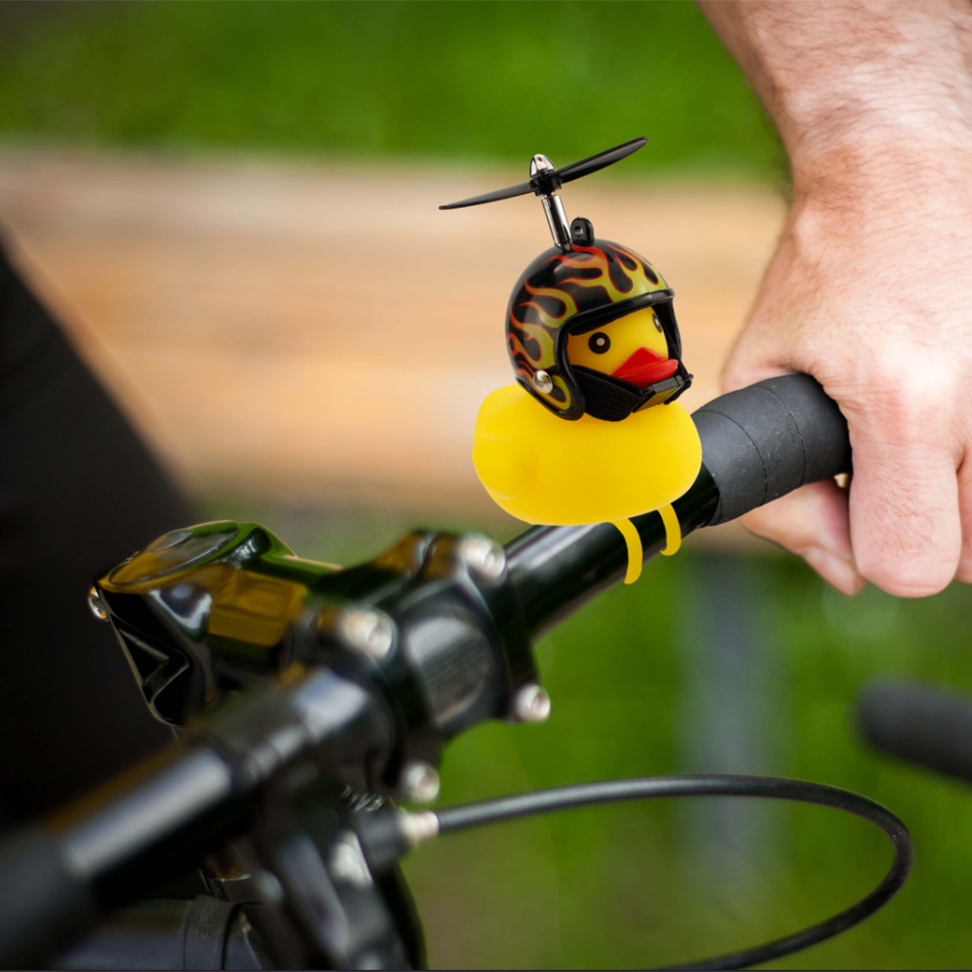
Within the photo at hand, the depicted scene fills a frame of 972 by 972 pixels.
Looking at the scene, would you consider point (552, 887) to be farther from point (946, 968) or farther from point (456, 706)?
point (456, 706)

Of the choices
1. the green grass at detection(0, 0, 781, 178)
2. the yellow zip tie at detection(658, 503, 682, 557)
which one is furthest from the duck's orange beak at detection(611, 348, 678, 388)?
the green grass at detection(0, 0, 781, 178)

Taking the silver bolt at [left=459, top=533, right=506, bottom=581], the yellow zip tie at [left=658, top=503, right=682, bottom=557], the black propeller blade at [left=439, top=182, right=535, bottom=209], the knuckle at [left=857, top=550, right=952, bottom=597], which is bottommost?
the knuckle at [left=857, top=550, right=952, bottom=597]

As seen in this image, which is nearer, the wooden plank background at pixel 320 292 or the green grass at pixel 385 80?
the wooden plank background at pixel 320 292

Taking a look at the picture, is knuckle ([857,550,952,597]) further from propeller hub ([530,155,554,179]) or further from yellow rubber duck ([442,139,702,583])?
propeller hub ([530,155,554,179])

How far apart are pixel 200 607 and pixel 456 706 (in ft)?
0.38

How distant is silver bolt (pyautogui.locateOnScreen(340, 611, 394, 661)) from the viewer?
0.32 meters

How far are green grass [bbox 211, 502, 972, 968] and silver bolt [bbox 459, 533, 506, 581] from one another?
1039 mm

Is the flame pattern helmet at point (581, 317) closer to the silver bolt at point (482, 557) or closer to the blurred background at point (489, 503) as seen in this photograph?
the silver bolt at point (482, 557)

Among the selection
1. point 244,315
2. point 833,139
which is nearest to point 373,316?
point 244,315

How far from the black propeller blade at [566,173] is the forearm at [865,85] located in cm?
33

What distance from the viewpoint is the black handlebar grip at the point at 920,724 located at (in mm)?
805

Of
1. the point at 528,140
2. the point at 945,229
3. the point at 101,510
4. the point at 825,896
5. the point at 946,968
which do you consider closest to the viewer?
the point at 945,229

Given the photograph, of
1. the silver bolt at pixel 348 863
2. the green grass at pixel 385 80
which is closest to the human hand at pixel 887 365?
the silver bolt at pixel 348 863

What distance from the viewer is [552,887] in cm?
157
